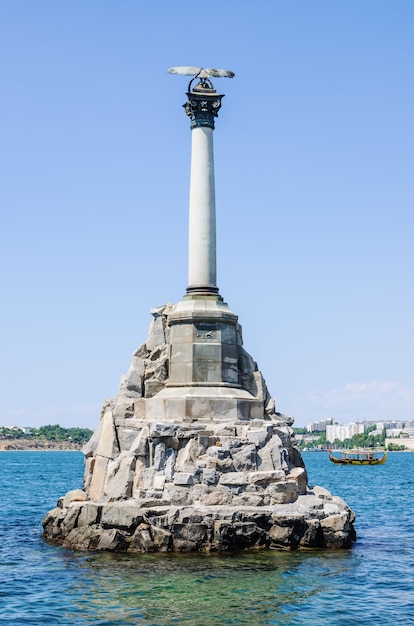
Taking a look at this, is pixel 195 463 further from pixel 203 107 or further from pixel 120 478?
pixel 203 107

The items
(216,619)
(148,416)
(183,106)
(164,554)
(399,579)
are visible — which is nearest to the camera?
(216,619)

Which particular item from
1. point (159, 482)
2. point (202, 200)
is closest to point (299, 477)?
point (159, 482)

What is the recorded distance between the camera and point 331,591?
1628cm

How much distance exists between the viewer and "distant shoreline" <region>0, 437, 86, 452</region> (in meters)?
177

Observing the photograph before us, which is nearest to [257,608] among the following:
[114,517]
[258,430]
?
[114,517]

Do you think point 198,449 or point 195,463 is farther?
point 198,449

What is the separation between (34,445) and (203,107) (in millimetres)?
162877

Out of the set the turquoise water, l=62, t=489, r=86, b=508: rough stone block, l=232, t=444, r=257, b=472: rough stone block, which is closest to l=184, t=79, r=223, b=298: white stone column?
l=232, t=444, r=257, b=472: rough stone block

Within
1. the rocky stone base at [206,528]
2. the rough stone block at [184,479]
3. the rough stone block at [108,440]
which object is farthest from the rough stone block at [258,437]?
the rough stone block at [108,440]

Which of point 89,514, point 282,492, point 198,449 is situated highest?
point 198,449

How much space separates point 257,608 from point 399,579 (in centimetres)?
394

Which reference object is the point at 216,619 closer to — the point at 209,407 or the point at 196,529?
the point at 196,529

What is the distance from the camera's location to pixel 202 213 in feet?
76.9

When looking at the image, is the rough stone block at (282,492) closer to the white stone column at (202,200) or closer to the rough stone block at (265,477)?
the rough stone block at (265,477)
